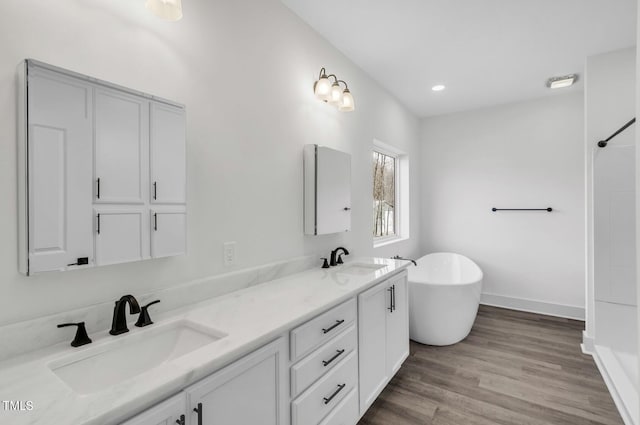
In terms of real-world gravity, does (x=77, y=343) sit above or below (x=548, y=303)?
above

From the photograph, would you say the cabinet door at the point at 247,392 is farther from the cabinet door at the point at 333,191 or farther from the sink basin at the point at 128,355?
the cabinet door at the point at 333,191

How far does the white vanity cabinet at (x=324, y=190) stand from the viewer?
2201 mm

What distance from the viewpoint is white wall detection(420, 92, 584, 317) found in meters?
3.65

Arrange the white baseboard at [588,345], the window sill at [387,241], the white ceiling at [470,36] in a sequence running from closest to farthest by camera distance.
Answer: the white ceiling at [470,36], the white baseboard at [588,345], the window sill at [387,241]

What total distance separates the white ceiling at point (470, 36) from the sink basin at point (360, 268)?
178cm

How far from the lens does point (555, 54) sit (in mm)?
2729

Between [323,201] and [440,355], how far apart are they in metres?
1.79

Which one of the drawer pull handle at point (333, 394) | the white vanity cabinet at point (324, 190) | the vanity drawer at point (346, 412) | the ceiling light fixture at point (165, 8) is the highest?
the ceiling light fixture at point (165, 8)

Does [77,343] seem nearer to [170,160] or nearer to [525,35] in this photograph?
[170,160]

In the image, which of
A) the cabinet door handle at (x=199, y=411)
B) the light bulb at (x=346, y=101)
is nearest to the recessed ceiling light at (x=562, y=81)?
the light bulb at (x=346, y=101)

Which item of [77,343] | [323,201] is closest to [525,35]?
[323,201]

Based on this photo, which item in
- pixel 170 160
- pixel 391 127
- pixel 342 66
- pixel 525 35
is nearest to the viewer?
pixel 170 160

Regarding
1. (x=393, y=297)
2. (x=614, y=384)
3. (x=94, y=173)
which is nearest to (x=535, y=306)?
(x=614, y=384)

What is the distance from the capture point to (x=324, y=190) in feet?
7.44
